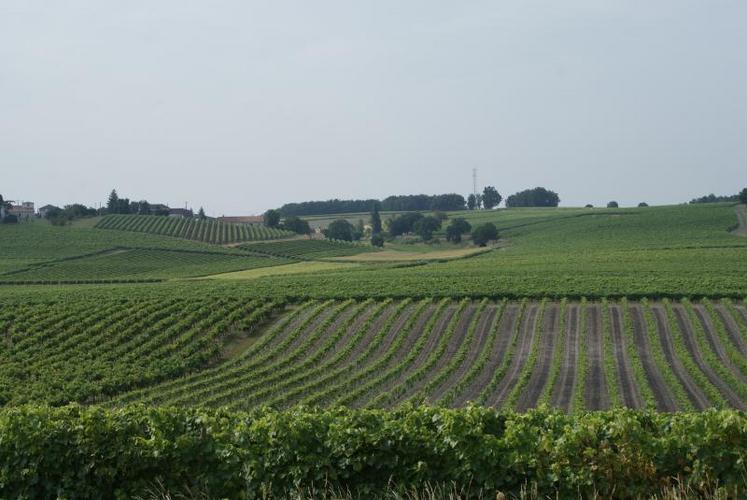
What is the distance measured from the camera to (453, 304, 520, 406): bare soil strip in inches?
1180

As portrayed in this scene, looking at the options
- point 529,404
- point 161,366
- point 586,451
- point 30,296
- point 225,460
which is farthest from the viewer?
point 30,296

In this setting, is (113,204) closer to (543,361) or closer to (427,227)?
(427,227)

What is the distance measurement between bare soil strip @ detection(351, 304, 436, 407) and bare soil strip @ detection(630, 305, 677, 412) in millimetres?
10490

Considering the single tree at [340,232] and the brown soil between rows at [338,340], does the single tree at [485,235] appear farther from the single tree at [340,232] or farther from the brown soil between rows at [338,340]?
the brown soil between rows at [338,340]

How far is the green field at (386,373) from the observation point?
37.8 ft

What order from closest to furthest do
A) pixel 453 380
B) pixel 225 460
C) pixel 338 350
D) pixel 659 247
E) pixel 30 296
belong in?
pixel 225 460
pixel 453 380
pixel 338 350
pixel 30 296
pixel 659 247

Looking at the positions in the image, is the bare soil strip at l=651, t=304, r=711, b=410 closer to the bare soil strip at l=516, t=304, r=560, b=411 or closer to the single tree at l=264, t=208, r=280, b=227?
the bare soil strip at l=516, t=304, r=560, b=411

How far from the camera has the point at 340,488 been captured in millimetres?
11562

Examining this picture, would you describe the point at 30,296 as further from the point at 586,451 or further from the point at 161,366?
the point at 586,451

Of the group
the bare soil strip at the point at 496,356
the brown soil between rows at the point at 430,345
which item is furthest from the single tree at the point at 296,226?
the bare soil strip at the point at 496,356

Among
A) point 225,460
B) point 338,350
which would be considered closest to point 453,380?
point 338,350

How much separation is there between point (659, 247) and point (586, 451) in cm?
8511

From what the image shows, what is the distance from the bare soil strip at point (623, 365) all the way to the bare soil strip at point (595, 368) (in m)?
0.68

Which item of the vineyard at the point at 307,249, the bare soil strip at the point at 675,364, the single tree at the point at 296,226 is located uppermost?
the single tree at the point at 296,226
